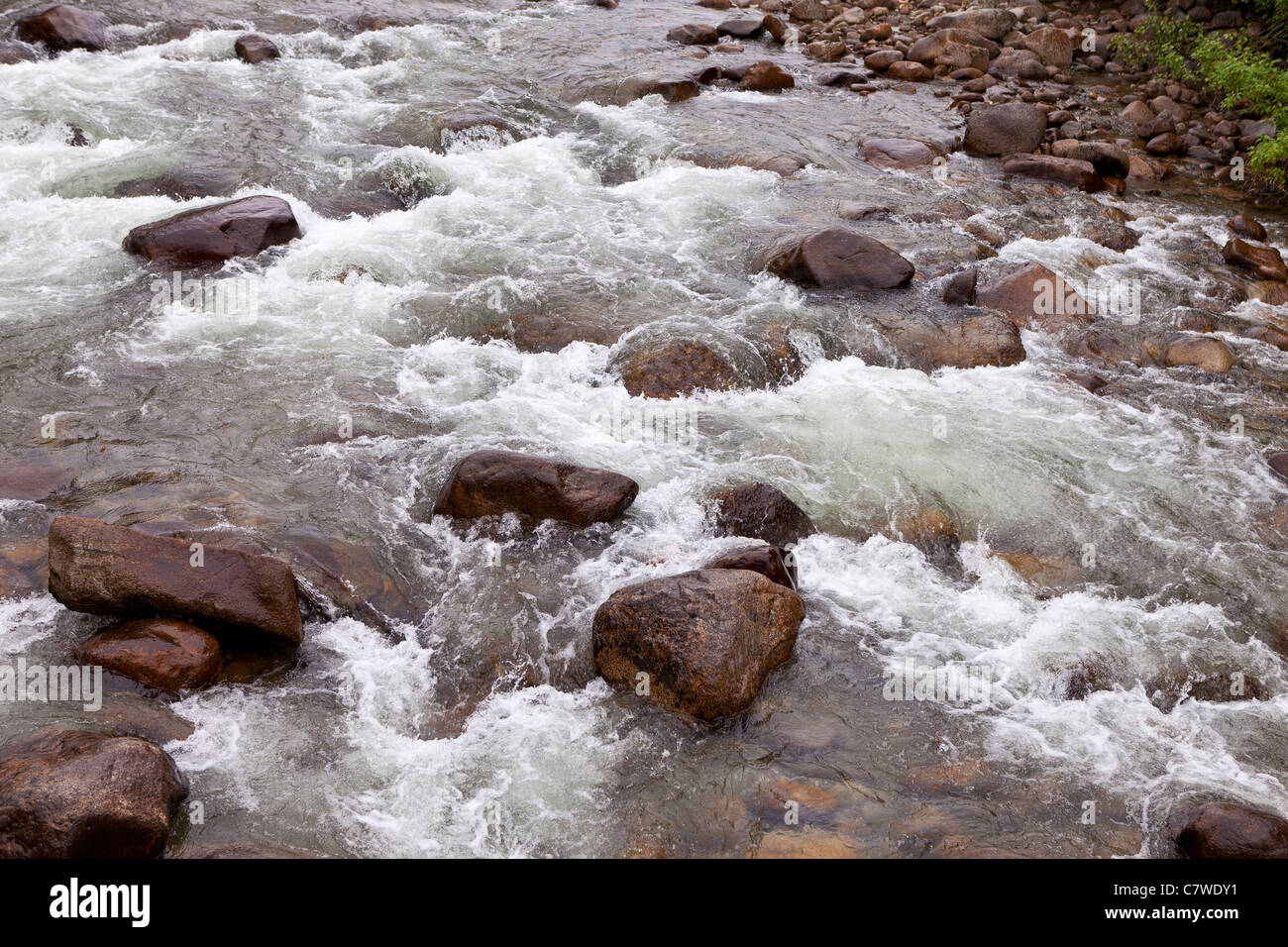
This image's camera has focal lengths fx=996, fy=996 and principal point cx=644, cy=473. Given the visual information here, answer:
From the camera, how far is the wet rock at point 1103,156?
12992mm

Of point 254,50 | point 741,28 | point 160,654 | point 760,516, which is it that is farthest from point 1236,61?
point 160,654

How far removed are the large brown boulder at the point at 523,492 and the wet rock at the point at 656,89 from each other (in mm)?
9339

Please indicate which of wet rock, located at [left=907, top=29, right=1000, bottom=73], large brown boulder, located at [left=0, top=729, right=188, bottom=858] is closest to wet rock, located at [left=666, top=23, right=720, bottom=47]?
wet rock, located at [left=907, top=29, right=1000, bottom=73]

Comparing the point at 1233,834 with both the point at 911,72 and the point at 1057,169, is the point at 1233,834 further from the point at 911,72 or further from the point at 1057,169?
the point at 911,72

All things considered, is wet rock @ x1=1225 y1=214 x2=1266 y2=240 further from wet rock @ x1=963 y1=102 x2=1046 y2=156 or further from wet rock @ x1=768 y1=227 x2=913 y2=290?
wet rock @ x1=768 y1=227 x2=913 y2=290

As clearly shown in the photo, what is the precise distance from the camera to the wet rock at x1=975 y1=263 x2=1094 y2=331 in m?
9.70

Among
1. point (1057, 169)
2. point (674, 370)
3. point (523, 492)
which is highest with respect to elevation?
point (1057, 169)

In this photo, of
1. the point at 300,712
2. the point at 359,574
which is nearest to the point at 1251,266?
the point at 359,574

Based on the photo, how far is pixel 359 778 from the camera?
497 centimetres

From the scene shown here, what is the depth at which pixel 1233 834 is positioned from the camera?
185 inches

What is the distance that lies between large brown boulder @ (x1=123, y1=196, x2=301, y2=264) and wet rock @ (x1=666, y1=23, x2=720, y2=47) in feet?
31.8

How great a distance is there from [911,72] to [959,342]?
9209 millimetres

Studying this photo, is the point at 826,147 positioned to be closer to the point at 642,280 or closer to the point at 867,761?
the point at 642,280

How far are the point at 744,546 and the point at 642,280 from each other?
4.21 metres
